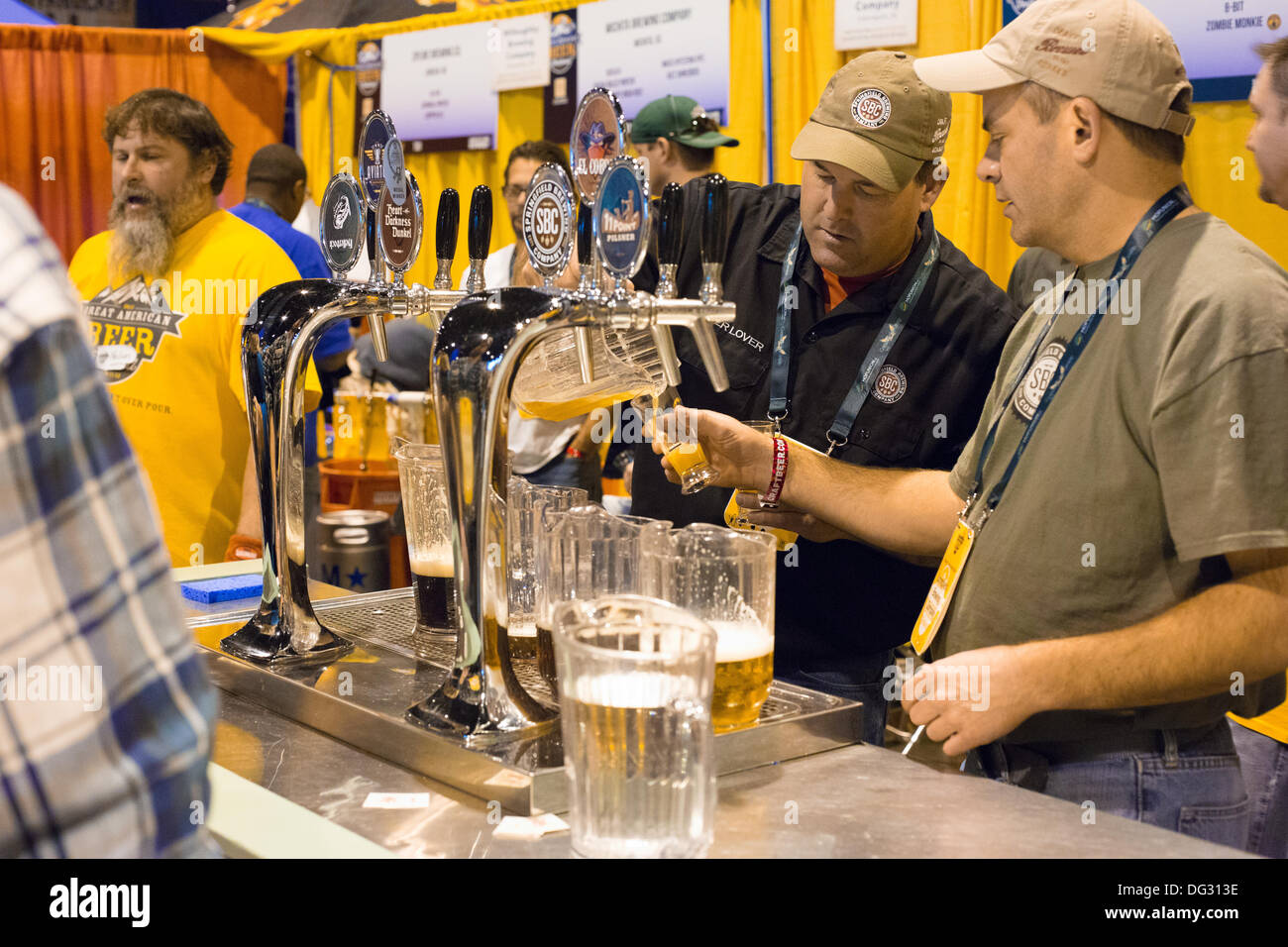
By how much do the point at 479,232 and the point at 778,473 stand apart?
2.42 ft

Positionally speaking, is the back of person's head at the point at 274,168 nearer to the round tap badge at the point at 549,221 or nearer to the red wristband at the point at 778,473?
the red wristband at the point at 778,473

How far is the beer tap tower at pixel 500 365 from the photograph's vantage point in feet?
4.09

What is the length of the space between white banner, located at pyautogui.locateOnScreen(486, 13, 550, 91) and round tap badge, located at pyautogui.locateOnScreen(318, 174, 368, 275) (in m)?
4.41

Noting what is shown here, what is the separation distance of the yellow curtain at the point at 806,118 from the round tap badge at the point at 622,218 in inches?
115

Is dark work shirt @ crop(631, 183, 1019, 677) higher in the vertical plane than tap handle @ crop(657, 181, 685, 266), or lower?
lower

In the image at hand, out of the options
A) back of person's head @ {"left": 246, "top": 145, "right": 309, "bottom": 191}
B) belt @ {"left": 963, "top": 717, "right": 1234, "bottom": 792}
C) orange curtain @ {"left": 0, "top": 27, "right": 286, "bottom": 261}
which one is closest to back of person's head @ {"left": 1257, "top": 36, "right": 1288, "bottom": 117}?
belt @ {"left": 963, "top": 717, "right": 1234, "bottom": 792}

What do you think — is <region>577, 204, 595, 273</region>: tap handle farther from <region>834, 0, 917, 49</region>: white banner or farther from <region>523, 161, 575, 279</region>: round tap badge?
<region>834, 0, 917, 49</region>: white banner

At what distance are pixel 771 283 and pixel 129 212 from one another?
1.65 meters

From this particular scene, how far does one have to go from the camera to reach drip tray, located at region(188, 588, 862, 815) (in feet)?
3.94

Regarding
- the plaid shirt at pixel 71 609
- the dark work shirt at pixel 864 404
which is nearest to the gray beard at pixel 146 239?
the dark work shirt at pixel 864 404

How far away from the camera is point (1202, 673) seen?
4.57ft
